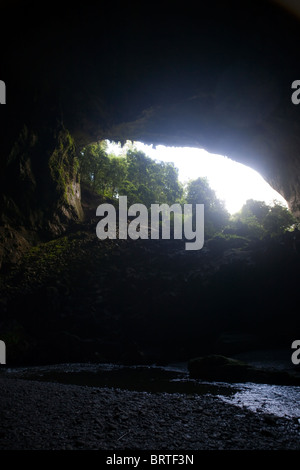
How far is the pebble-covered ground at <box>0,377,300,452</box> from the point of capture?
2746 mm

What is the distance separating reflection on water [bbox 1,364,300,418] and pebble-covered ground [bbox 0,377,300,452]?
50 cm

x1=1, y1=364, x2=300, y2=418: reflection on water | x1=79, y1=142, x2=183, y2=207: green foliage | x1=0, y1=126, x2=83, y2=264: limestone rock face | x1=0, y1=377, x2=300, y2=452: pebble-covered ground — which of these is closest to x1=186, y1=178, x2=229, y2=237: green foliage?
x1=79, y1=142, x2=183, y2=207: green foliage

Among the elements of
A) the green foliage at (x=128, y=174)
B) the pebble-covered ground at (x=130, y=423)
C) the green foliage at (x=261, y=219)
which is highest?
the green foliage at (x=128, y=174)

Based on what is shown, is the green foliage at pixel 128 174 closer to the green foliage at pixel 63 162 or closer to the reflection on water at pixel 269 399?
the green foliage at pixel 63 162

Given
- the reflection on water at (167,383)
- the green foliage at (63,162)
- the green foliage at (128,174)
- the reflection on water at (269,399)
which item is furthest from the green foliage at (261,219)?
the reflection on water at (269,399)

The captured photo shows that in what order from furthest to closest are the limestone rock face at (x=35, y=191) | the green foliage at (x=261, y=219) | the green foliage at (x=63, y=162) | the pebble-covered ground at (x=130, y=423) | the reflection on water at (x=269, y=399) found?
the green foliage at (x=261, y=219) → the green foliage at (x=63, y=162) → the limestone rock face at (x=35, y=191) → the reflection on water at (x=269, y=399) → the pebble-covered ground at (x=130, y=423)

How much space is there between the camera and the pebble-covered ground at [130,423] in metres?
2.75

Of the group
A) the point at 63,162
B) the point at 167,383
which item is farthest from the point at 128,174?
the point at 167,383

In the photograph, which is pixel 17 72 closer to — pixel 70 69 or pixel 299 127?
pixel 70 69

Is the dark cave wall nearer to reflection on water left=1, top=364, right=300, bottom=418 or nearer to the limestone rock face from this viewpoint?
the limestone rock face

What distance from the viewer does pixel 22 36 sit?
12.1 m

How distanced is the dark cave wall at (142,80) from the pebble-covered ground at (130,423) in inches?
436

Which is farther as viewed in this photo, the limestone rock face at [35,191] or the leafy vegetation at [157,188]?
the leafy vegetation at [157,188]

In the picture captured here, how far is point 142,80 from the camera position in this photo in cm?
1412
